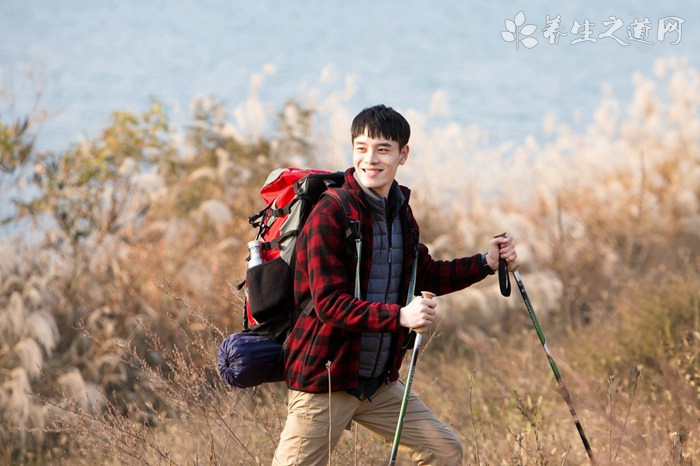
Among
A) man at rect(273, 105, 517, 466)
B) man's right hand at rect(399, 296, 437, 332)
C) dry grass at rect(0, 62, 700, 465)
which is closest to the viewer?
man's right hand at rect(399, 296, 437, 332)

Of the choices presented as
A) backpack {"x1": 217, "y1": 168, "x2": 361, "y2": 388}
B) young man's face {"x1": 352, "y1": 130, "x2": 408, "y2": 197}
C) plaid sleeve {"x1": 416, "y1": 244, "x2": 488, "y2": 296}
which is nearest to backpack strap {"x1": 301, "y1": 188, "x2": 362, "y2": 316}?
backpack {"x1": 217, "y1": 168, "x2": 361, "y2": 388}

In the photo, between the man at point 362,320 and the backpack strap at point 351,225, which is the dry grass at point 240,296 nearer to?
the man at point 362,320

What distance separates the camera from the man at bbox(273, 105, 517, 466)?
10.3ft

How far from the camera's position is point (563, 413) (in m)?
5.34

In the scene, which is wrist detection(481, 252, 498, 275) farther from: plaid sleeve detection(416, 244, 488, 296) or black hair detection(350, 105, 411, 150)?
black hair detection(350, 105, 411, 150)

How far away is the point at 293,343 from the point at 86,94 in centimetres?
1417

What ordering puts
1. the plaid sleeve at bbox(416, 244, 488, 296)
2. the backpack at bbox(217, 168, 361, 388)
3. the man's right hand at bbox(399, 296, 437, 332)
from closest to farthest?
the man's right hand at bbox(399, 296, 437, 332) < the backpack at bbox(217, 168, 361, 388) < the plaid sleeve at bbox(416, 244, 488, 296)

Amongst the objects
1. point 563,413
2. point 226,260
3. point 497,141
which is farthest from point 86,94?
point 563,413

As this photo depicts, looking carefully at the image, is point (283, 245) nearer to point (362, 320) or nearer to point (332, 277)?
point (332, 277)

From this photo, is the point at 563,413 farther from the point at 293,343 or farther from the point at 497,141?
the point at 497,141

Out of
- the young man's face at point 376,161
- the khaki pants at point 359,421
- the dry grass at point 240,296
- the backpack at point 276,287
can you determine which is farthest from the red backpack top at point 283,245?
the dry grass at point 240,296

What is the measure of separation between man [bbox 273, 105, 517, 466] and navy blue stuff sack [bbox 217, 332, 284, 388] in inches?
1.9

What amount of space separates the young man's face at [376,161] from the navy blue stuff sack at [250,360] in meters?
0.64

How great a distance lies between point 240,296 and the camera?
4.82m
